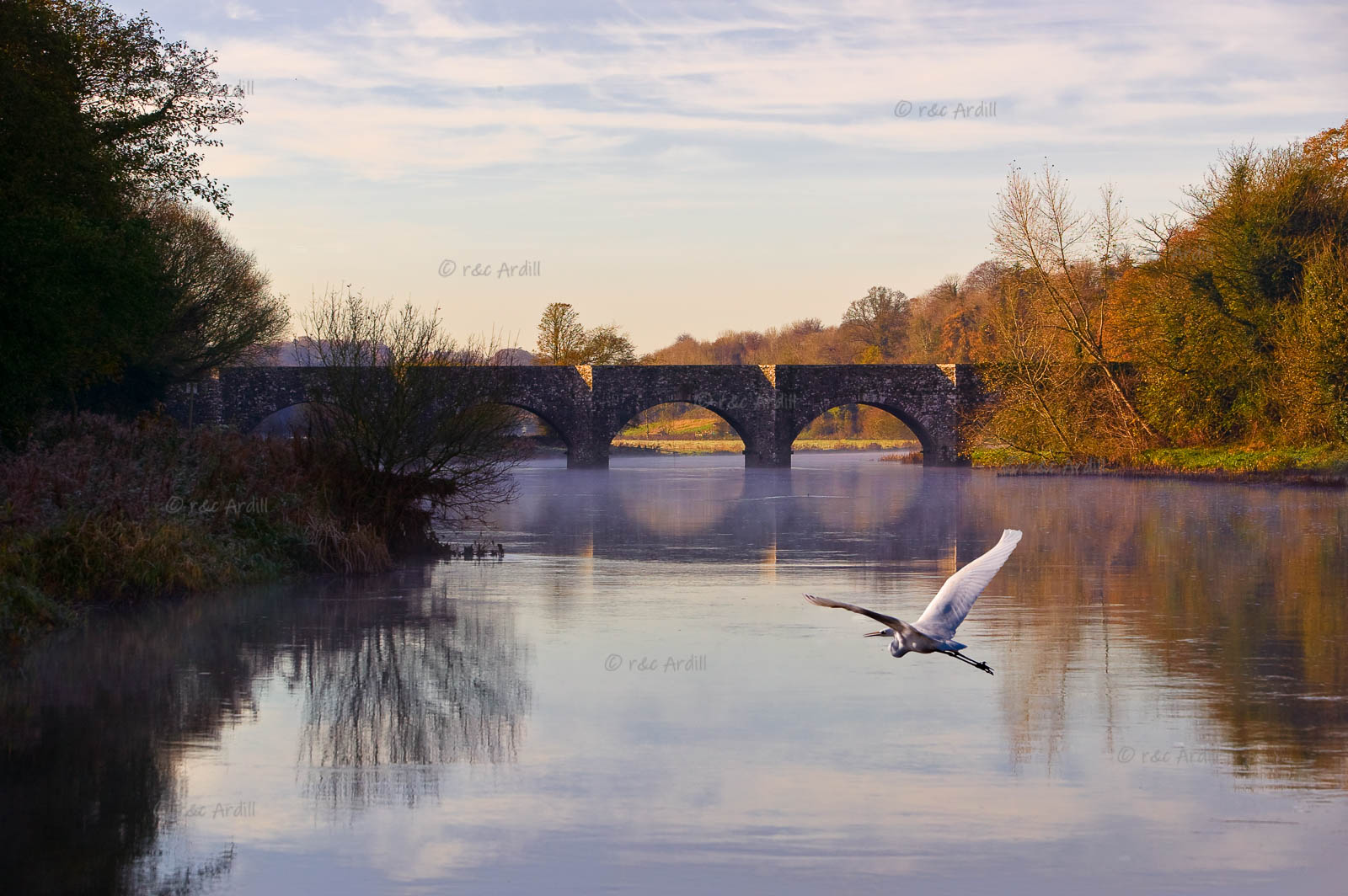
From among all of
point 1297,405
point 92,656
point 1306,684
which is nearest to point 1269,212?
point 1297,405

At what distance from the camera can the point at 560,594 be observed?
51.8 feet

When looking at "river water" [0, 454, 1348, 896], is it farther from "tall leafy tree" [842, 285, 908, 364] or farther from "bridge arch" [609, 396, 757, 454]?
"tall leafy tree" [842, 285, 908, 364]

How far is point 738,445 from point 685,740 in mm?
83540

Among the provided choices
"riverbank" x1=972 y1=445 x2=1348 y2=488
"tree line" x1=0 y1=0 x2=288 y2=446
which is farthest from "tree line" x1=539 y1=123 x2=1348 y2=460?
"tree line" x1=0 y1=0 x2=288 y2=446

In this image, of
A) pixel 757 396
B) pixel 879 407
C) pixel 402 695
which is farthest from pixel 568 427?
pixel 402 695

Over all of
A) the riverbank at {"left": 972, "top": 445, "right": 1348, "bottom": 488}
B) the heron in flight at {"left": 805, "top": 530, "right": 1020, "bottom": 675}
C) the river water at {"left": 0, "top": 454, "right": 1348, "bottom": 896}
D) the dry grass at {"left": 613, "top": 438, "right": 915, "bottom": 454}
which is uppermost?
the dry grass at {"left": 613, "top": 438, "right": 915, "bottom": 454}

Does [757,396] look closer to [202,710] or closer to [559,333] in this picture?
[559,333]

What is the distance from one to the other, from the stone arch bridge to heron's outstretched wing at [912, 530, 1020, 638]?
48.3m

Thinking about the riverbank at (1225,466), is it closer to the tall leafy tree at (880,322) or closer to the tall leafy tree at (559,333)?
the tall leafy tree at (559,333)

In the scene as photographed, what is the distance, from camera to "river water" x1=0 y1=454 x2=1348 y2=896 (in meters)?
6.44

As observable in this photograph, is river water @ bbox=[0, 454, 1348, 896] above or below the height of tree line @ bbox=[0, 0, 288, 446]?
below

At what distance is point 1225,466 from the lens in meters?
42.3

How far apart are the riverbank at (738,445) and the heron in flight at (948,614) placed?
7792cm

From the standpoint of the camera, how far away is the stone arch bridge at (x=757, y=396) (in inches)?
2200
